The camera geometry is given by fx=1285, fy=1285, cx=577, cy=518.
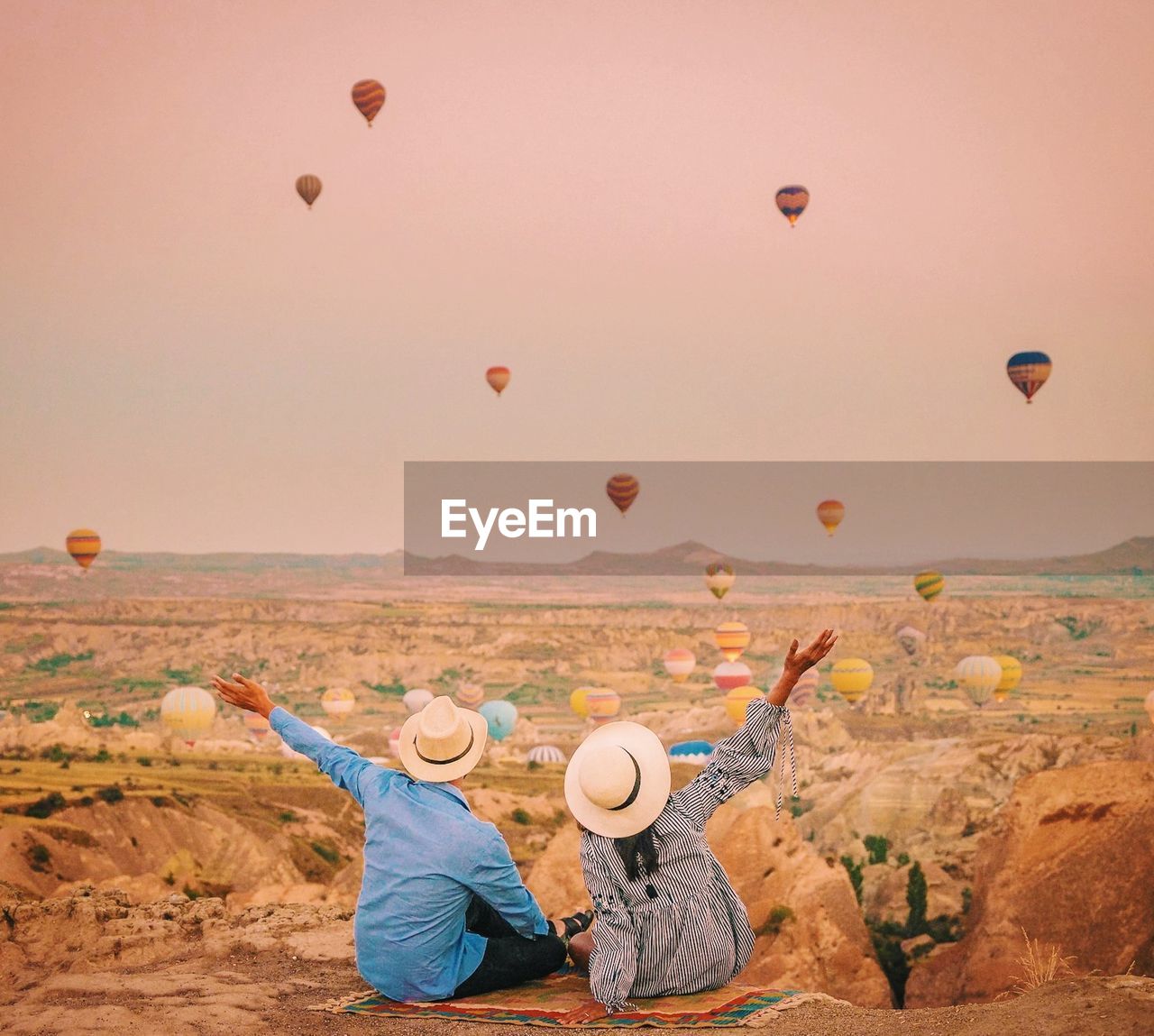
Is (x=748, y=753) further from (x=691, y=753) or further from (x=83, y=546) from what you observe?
(x=83, y=546)

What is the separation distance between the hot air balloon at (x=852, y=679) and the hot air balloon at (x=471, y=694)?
798 cm

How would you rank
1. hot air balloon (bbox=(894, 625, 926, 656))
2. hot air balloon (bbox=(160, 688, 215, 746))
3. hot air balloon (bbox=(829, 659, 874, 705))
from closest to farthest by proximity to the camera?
1. hot air balloon (bbox=(160, 688, 215, 746))
2. hot air balloon (bbox=(829, 659, 874, 705))
3. hot air balloon (bbox=(894, 625, 926, 656))

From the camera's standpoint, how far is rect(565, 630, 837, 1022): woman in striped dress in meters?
4.60

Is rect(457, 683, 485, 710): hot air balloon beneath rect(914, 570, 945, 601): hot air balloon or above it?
beneath

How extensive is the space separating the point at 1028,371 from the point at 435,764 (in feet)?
80.5

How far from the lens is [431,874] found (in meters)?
4.77

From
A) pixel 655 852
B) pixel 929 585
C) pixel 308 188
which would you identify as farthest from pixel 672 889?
pixel 929 585

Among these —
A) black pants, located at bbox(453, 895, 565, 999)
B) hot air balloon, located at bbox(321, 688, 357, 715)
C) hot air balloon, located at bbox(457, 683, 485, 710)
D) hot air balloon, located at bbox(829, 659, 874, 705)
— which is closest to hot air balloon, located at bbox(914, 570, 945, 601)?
hot air balloon, located at bbox(829, 659, 874, 705)

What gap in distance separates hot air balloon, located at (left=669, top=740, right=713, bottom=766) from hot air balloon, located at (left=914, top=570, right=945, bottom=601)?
12047 mm

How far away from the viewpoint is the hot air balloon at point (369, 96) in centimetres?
2664

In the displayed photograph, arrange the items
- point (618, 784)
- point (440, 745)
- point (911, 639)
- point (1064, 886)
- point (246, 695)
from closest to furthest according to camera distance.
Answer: point (618, 784), point (440, 745), point (246, 695), point (1064, 886), point (911, 639)

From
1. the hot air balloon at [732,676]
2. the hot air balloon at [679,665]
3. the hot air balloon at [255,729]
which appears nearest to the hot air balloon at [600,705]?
the hot air balloon at [732,676]

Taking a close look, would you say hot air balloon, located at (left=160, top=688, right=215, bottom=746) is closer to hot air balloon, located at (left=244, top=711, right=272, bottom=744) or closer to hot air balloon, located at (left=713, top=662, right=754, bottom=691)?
hot air balloon, located at (left=244, top=711, right=272, bottom=744)

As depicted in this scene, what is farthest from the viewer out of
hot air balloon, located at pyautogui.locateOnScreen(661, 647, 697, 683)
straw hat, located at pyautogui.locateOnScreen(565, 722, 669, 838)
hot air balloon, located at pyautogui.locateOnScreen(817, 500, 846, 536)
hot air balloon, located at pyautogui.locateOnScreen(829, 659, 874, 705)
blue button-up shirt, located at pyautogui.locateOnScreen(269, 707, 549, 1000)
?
hot air balloon, located at pyautogui.locateOnScreen(817, 500, 846, 536)
